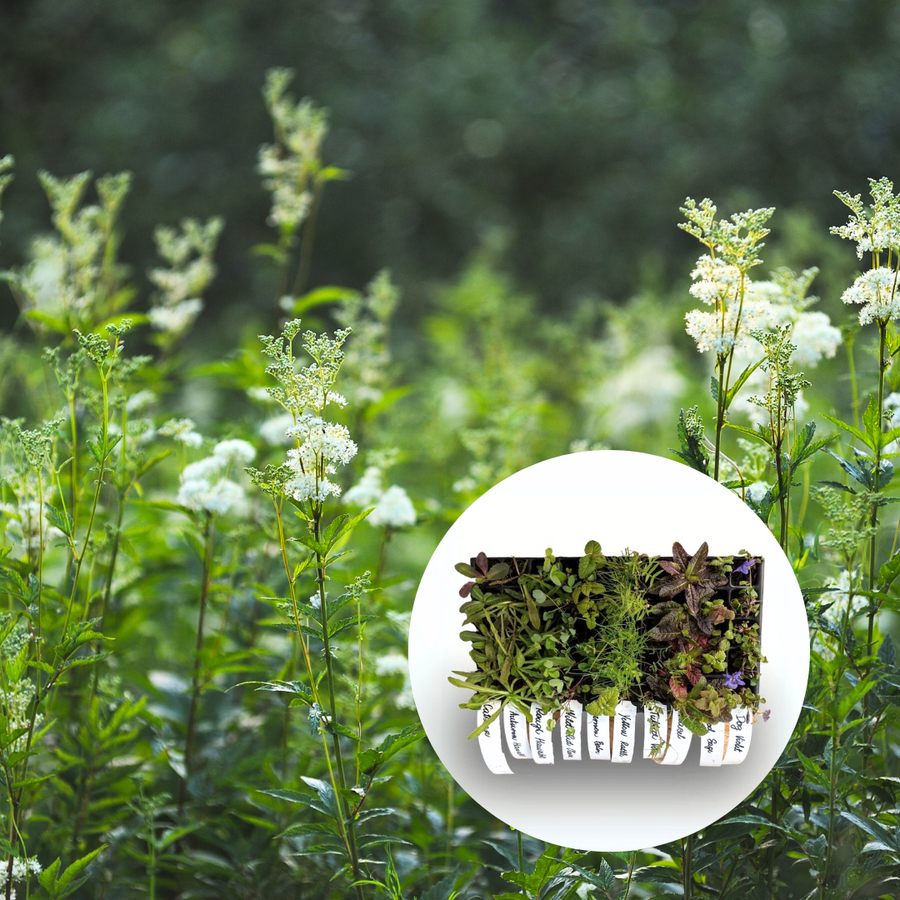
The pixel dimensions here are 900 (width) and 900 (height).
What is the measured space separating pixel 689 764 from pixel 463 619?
316mm

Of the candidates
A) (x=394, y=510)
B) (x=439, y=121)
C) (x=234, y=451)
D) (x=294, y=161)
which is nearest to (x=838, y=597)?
(x=394, y=510)

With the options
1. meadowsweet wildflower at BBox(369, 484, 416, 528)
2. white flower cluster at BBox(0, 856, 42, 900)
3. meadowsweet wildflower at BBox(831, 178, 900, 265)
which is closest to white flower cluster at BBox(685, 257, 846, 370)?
meadowsweet wildflower at BBox(831, 178, 900, 265)

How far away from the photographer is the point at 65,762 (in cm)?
152

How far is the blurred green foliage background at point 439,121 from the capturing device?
6.52m

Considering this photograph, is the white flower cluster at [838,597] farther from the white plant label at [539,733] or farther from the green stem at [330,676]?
the green stem at [330,676]

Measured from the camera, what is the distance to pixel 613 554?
1.11 m

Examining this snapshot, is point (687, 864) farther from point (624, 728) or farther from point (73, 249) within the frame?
point (73, 249)

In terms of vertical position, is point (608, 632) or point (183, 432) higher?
point (183, 432)

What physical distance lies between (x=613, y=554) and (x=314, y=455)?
378 mm

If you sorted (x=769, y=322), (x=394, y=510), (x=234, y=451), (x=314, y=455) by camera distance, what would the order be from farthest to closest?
(x=394, y=510), (x=234, y=451), (x=769, y=322), (x=314, y=455)

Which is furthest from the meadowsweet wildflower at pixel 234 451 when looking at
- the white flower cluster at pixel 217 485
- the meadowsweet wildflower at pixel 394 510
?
the meadowsweet wildflower at pixel 394 510

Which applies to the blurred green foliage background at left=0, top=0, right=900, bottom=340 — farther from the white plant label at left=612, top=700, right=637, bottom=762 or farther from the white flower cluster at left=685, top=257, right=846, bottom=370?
the white plant label at left=612, top=700, right=637, bottom=762

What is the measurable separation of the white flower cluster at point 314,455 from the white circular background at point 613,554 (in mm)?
164

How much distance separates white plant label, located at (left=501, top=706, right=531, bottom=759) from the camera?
42.4 inches
